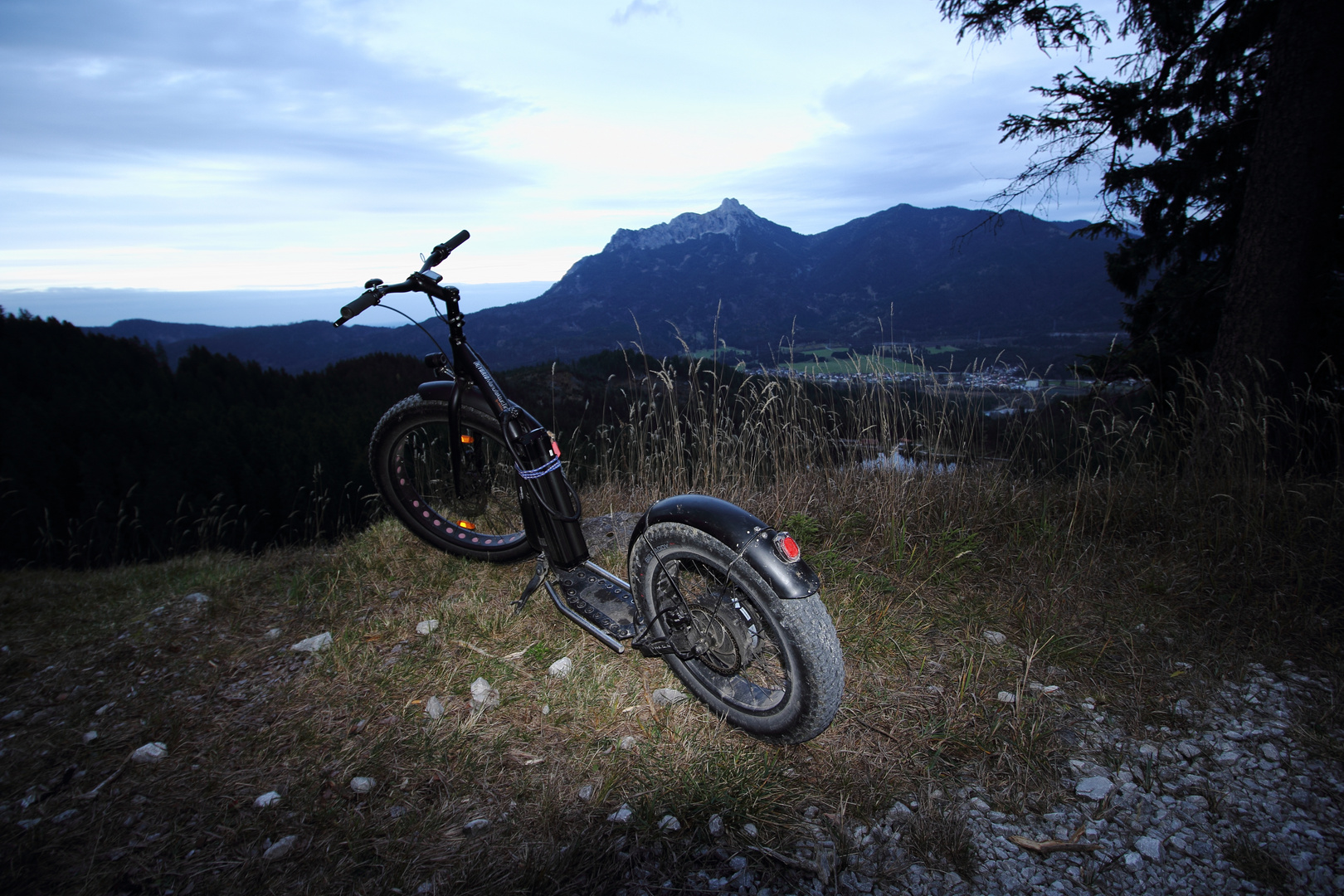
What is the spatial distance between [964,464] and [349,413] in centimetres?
3687

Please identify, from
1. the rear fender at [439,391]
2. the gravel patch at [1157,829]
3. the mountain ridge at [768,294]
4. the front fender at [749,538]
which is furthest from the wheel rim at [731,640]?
the mountain ridge at [768,294]

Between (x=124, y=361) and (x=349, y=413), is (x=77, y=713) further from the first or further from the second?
(x=124, y=361)

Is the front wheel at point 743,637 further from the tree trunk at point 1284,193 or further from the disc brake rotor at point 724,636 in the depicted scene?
the tree trunk at point 1284,193

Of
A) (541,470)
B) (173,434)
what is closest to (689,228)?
(173,434)

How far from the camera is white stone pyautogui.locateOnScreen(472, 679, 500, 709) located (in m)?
2.36

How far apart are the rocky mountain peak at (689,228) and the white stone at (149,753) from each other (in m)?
191

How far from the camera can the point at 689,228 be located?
19175cm

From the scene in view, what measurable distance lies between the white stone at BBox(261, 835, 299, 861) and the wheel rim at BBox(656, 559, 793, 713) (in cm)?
142

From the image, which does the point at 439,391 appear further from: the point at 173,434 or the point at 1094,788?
the point at 173,434

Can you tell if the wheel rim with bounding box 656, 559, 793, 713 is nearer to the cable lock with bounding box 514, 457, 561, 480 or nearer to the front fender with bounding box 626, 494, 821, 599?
the front fender with bounding box 626, 494, 821, 599

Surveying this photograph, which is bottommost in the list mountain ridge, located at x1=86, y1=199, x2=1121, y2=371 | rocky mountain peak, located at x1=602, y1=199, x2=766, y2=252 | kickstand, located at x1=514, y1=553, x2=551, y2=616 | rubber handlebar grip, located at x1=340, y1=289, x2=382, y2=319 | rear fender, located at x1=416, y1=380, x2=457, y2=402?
kickstand, located at x1=514, y1=553, x2=551, y2=616

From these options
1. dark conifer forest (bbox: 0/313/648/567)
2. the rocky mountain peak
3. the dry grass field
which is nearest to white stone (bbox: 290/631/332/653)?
the dry grass field

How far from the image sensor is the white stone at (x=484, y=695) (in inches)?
92.7

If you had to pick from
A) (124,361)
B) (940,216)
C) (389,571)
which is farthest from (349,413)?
(940,216)
